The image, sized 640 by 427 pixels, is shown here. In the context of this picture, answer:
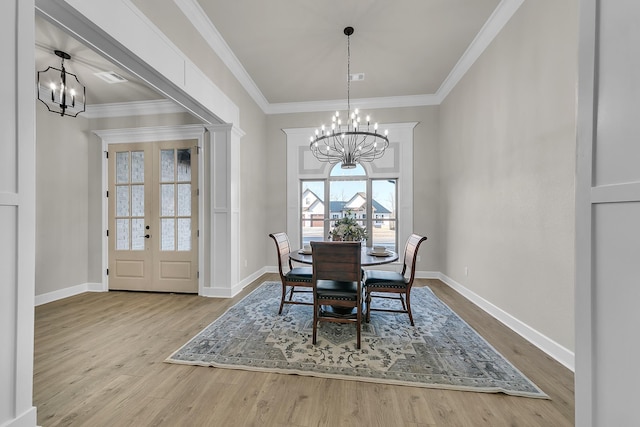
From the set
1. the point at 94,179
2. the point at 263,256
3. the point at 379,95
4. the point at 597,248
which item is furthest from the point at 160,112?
the point at 597,248

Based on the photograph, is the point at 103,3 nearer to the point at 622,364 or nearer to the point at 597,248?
the point at 597,248

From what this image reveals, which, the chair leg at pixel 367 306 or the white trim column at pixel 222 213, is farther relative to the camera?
the white trim column at pixel 222 213

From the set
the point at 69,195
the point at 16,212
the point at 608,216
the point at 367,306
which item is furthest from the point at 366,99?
the point at 69,195

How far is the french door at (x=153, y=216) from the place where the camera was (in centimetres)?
402

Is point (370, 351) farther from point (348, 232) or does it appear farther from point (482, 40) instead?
point (482, 40)

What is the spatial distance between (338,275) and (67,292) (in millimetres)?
4272

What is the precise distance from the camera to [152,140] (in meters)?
4.11

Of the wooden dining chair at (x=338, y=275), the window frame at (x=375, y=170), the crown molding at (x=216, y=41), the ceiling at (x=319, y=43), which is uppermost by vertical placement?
the ceiling at (x=319, y=43)

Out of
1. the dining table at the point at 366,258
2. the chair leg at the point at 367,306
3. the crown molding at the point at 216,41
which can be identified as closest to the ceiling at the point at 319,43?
the crown molding at the point at 216,41

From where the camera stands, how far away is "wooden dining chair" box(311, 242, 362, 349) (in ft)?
7.59

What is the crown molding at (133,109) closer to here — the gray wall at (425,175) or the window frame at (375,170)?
the window frame at (375,170)

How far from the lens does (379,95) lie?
4.86 meters

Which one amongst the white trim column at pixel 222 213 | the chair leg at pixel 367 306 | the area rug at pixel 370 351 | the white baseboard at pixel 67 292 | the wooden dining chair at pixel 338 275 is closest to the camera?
the area rug at pixel 370 351

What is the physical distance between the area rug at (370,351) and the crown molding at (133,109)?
3.25m
